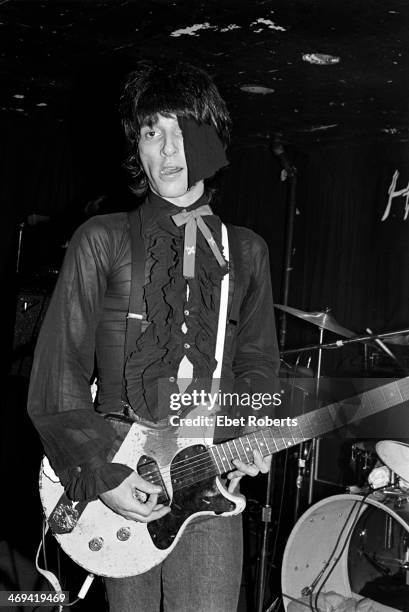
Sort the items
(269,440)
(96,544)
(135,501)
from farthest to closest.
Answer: (269,440), (96,544), (135,501)

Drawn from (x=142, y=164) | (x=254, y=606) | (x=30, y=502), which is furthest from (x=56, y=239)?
(x=142, y=164)

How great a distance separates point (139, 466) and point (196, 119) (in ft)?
2.48

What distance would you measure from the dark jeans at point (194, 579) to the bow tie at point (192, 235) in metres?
0.54

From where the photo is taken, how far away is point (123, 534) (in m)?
1.49

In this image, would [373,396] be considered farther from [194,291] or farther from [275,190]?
[275,190]

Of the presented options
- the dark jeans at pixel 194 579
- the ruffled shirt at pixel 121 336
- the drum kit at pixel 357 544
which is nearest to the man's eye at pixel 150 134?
the ruffled shirt at pixel 121 336

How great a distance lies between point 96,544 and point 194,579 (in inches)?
9.2

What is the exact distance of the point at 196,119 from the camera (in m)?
1.54

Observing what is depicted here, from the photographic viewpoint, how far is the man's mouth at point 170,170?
1.54 m

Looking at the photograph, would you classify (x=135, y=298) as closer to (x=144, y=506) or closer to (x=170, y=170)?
(x=170, y=170)

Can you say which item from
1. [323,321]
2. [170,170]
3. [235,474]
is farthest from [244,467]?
[323,321]

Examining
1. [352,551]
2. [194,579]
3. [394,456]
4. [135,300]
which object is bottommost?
[352,551]

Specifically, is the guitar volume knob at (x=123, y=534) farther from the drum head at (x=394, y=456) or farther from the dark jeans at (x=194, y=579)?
the drum head at (x=394, y=456)

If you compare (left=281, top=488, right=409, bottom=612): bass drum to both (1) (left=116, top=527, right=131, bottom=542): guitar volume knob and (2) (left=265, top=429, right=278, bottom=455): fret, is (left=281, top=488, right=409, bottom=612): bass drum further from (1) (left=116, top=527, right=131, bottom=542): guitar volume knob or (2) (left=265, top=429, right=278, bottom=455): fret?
(1) (left=116, top=527, right=131, bottom=542): guitar volume knob
